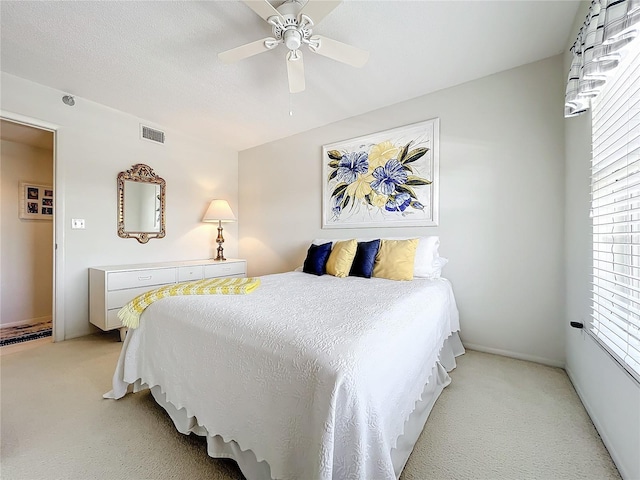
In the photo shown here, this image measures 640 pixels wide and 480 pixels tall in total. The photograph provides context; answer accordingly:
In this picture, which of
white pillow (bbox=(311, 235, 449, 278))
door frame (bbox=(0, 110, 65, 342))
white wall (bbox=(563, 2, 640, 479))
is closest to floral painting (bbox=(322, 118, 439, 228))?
white pillow (bbox=(311, 235, 449, 278))

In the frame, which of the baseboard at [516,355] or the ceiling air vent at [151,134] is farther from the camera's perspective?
the ceiling air vent at [151,134]

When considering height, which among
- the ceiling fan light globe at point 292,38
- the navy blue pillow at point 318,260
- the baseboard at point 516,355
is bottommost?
the baseboard at point 516,355

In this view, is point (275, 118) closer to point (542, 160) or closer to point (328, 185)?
point (328, 185)

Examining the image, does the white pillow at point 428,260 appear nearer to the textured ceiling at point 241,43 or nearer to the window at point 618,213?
the window at point 618,213

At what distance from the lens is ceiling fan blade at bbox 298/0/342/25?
1440 millimetres

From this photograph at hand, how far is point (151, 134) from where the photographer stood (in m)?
3.40

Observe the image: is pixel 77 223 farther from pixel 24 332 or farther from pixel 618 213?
pixel 618 213

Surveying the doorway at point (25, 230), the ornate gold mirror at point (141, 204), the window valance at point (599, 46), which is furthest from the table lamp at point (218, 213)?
the window valance at point (599, 46)

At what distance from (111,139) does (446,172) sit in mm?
3623

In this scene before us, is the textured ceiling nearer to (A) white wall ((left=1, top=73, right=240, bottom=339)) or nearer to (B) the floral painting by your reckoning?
(A) white wall ((left=1, top=73, right=240, bottom=339))

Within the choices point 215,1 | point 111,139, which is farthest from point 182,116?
point 215,1

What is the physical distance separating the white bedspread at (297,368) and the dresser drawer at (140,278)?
4.23ft

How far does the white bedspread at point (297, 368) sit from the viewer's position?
849 mm

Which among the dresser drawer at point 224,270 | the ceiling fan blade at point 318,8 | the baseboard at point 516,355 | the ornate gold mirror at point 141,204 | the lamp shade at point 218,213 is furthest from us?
the lamp shade at point 218,213
